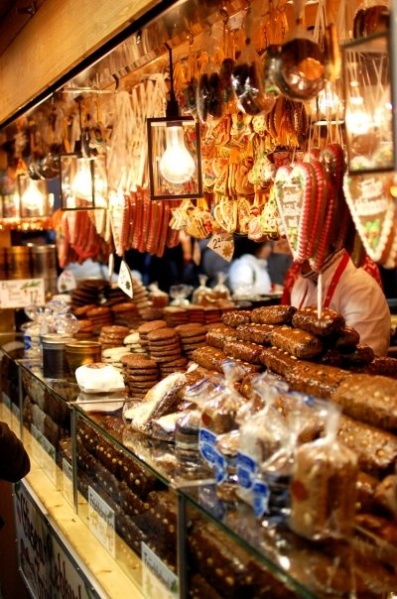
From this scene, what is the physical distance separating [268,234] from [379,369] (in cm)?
108

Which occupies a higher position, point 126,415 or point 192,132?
point 192,132

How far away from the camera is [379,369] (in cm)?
281

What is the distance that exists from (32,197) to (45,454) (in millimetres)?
2753

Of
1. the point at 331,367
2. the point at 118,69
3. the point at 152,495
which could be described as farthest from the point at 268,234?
the point at 152,495

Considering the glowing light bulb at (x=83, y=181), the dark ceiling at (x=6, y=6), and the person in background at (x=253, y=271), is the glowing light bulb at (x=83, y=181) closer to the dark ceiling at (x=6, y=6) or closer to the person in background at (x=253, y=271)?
the dark ceiling at (x=6, y=6)

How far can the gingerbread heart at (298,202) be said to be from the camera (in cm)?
261

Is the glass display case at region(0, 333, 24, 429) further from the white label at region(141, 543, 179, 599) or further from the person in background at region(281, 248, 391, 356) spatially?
the white label at region(141, 543, 179, 599)

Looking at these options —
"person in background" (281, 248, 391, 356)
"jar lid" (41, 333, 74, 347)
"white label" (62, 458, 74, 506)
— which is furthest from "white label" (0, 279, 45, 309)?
"white label" (62, 458, 74, 506)

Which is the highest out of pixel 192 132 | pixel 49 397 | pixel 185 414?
pixel 192 132

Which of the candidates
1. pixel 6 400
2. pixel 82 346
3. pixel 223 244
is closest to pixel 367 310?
pixel 223 244

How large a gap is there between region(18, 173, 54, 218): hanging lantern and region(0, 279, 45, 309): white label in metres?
0.50

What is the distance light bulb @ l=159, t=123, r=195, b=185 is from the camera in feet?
12.0

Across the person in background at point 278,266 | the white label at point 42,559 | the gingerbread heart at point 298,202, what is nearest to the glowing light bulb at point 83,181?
the white label at point 42,559

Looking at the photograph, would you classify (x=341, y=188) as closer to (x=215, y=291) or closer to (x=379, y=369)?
(x=379, y=369)
